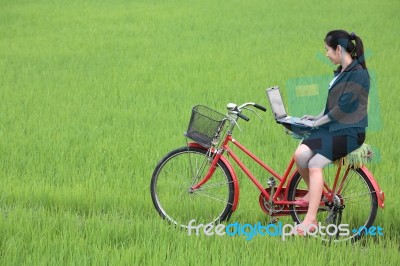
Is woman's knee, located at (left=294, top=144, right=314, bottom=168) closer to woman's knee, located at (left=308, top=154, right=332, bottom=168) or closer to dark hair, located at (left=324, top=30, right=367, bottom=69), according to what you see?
woman's knee, located at (left=308, top=154, right=332, bottom=168)

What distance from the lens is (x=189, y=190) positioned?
148 inches

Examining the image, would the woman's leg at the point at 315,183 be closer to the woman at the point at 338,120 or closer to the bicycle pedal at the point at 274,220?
the woman at the point at 338,120

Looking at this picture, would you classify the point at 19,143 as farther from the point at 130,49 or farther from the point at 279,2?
the point at 279,2

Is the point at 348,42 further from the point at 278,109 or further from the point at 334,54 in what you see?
the point at 278,109

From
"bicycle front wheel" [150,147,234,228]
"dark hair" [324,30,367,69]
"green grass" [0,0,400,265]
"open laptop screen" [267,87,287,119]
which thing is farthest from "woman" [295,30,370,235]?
"bicycle front wheel" [150,147,234,228]

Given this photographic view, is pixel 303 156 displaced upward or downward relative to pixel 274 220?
upward

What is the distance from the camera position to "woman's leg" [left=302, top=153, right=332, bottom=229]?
3.32 meters

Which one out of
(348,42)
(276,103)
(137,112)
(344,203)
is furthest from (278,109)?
(137,112)

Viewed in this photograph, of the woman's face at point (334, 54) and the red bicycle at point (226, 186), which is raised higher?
the woman's face at point (334, 54)

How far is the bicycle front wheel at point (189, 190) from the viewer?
3619 millimetres

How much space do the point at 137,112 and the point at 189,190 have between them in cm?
280

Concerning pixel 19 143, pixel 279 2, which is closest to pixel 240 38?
pixel 279 2

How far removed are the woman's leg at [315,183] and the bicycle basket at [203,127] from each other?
0.56m

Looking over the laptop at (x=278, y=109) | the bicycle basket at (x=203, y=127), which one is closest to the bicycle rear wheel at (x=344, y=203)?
the laptop at (x=278, y=109)
